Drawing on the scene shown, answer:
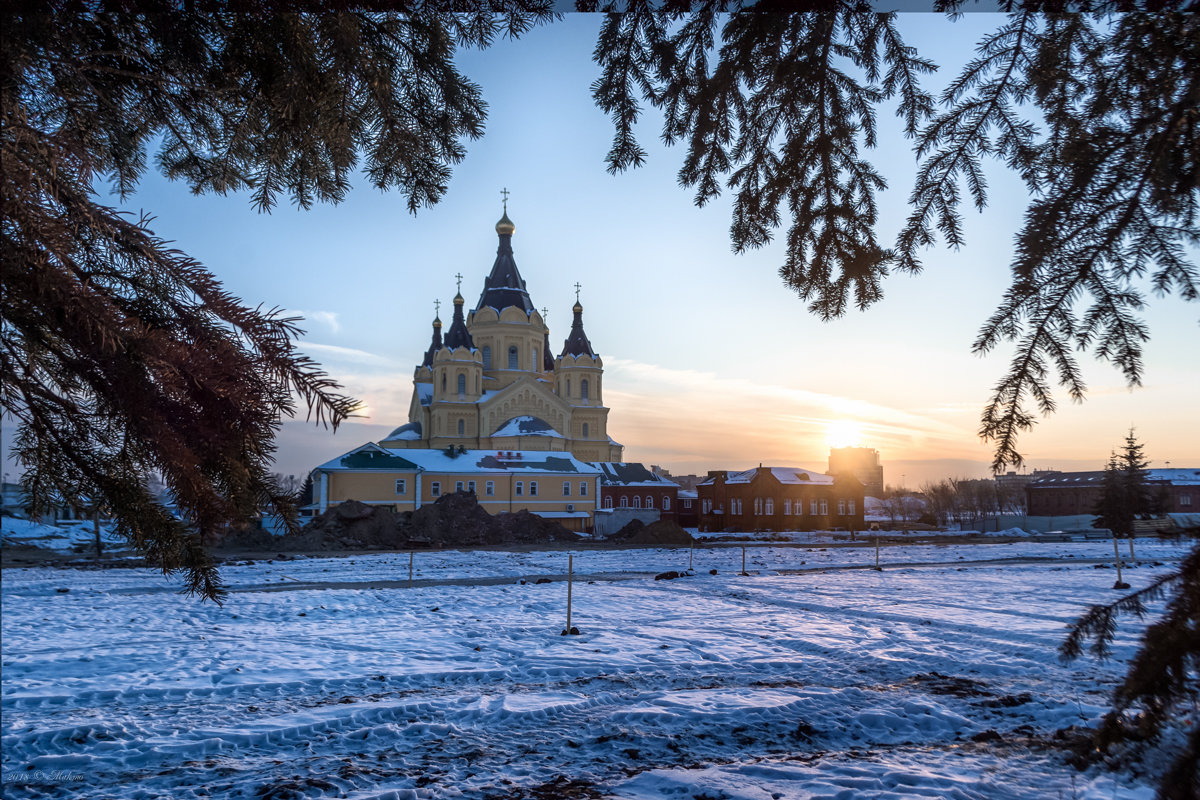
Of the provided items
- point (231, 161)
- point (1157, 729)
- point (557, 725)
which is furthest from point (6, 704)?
point (1157, 729)

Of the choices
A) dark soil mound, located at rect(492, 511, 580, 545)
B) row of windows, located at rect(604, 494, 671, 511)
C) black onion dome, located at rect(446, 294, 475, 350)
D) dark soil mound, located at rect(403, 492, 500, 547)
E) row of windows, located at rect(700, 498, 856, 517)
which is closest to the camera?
dark soil mound, located at rect(403, 492, 500, 547)

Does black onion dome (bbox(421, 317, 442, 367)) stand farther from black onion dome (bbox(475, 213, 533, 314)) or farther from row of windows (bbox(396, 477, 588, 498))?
row of windows (bbox(396, 477, 588, 498))

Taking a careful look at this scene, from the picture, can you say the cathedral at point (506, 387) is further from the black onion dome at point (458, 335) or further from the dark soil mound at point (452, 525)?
the dark soil mound at point (452, 525)

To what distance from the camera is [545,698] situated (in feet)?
25.2

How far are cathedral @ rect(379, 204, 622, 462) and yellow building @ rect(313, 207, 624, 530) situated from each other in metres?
0.09

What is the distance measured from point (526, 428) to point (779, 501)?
1980cm

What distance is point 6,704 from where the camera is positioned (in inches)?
288

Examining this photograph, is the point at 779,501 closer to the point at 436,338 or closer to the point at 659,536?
the point at 659,536

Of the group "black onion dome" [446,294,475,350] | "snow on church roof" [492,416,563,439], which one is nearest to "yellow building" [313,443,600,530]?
"snow on church roof" [492,416,563,439]

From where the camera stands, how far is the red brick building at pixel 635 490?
179 ft

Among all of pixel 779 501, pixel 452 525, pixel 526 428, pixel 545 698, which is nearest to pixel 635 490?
pixel 526 428

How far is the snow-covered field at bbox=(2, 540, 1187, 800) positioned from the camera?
5418 mm

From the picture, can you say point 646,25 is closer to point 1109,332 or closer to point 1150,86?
point 1150,86

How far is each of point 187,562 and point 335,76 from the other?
1.98m
